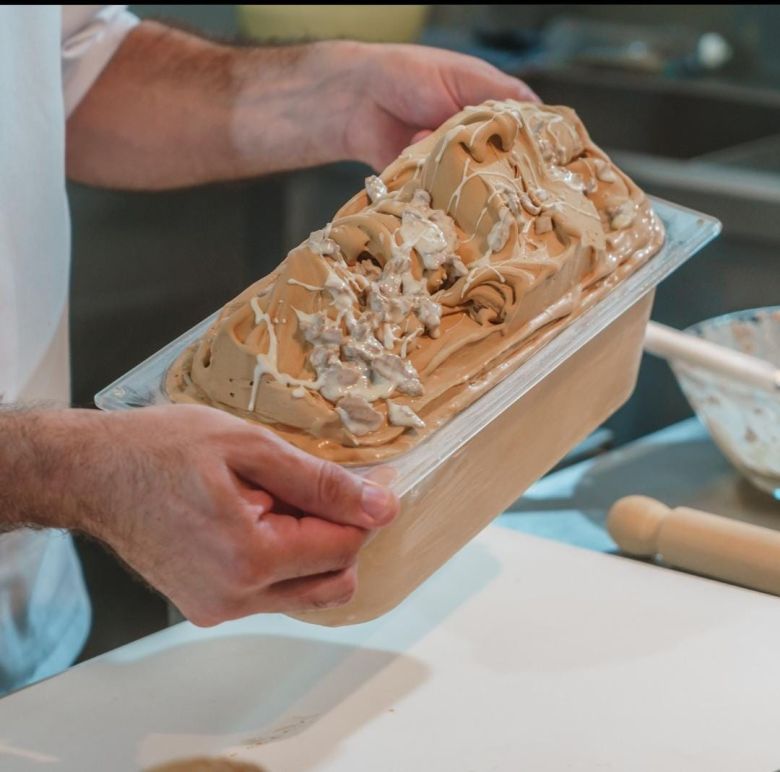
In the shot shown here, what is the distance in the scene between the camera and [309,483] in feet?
2.82

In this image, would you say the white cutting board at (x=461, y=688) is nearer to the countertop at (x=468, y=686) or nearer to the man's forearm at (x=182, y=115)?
the countertop at (x=468, y=686)

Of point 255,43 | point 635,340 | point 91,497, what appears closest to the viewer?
point 91,497

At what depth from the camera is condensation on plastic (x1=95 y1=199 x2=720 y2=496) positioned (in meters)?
0.98

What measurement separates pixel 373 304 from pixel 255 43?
81cm

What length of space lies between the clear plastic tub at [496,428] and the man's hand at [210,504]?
8 cm

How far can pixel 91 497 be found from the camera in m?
0.88

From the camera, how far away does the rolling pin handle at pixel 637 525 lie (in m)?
1.38

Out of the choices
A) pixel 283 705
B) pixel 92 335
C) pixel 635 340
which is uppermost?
pixel 635 340

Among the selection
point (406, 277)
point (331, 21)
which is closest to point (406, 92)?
point (406, 277)

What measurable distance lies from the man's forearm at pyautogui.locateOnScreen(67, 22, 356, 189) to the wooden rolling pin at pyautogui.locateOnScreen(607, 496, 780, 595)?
2.07 feet

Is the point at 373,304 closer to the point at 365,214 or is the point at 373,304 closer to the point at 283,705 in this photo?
the point at 365,214

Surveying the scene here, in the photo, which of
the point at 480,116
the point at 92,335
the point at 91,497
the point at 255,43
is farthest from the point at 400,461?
the point at 92,335

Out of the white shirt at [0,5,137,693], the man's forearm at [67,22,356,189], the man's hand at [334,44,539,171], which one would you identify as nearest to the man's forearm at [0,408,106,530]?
the white shirt at [0,5,137,693]

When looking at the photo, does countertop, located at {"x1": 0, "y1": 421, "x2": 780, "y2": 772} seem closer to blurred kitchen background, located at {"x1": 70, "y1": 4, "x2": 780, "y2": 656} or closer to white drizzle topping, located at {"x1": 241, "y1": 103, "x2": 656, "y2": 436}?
white drizzle topping, located at {"x1": 241, "y1": 103, "x2": 656, "y2": 436}
